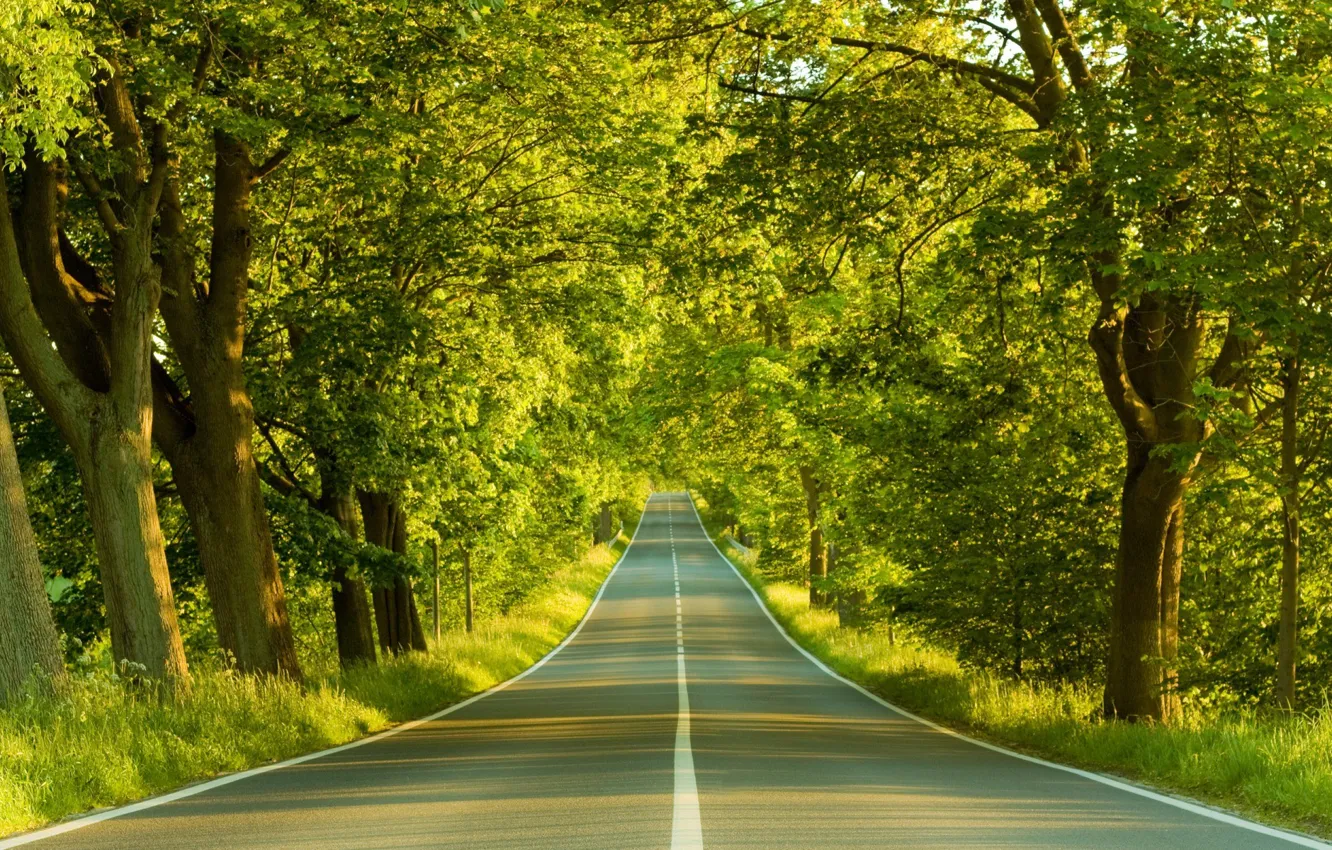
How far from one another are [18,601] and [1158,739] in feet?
29.7

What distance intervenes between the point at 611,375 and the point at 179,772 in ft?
44.2

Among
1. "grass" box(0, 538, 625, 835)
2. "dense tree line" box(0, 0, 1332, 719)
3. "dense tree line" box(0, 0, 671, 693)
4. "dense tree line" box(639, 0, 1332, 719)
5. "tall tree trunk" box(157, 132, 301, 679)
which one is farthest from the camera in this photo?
"tall tree trunk" box(157, 132, 301, 679)

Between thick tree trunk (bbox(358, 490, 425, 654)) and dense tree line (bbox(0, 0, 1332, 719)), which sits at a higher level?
dense tree line (bbox(0, 0, 1332, 719))

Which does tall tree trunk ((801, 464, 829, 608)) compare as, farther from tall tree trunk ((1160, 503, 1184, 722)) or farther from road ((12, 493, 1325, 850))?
tall tree trunk ((1160, 503, 1184, 722))

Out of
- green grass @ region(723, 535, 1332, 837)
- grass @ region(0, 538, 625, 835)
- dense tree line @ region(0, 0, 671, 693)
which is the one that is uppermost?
dense tree line @ region(0, 0, 671, 693)

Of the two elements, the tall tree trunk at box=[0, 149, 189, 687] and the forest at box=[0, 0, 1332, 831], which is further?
the tall tree trunk at box=[0, 149, 189, 687]

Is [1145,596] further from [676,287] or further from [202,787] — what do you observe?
[202,787]

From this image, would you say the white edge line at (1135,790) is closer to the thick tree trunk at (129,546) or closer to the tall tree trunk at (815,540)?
the thick tree trunk at (129,546)

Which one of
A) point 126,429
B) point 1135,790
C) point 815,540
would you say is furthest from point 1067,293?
point 815,540

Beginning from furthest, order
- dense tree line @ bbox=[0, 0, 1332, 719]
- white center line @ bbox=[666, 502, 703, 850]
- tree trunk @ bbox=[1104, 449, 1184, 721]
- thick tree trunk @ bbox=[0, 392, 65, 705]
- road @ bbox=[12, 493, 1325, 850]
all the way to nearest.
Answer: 1. tree trunk @ bbox=[1104, 449, 1184, 721]
2. dense tree line @ bbox=[0, 0, 1332, 719]
3. thick tree trunk @ bbox=[0, 392, 65, 705]
4. road @ bbox=[12, 493, 1325, 850]
5. white center line @ bbox=[666, 502, 703, 850]

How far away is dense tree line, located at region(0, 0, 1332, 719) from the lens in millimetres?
11250

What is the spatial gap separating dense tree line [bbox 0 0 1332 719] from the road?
254 centimetres

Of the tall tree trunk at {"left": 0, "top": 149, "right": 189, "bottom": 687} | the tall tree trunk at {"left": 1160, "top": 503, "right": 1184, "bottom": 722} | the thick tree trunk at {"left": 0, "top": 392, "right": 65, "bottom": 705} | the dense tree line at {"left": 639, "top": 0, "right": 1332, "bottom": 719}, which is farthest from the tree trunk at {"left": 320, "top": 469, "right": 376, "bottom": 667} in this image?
the tall tree trunk at {"left": 1160, "top": 503, "right": 1184, "bottom": 722}

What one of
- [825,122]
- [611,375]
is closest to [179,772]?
[825,122]
